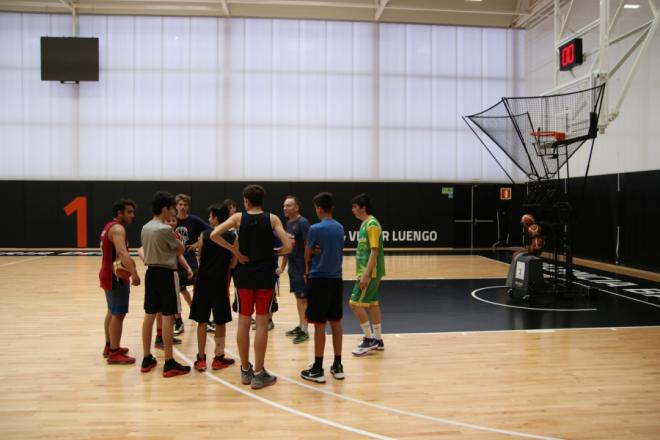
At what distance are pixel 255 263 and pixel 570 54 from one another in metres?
10.1

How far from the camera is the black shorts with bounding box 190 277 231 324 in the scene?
4.96 meters

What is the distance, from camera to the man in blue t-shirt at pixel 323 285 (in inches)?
182

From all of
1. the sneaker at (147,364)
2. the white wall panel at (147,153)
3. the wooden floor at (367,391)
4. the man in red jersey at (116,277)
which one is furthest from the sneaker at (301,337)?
the white wall panel at (147,153)

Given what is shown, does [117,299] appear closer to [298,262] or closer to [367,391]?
[298,262]

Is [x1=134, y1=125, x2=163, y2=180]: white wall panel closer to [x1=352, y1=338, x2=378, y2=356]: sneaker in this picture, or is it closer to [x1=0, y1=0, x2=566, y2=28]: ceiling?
[x1=0, y1=0, x2=566, y2=28]: ceiling

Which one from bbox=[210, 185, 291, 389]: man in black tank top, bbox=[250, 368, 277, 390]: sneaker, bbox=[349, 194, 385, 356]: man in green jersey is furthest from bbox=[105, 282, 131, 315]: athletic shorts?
bbox=[349, 194, 385, 356]: man in green jersey

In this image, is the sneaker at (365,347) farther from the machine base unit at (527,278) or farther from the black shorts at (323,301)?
the machine base unit at (527,278)

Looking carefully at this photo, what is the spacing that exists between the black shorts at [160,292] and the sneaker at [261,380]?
1.00 metres

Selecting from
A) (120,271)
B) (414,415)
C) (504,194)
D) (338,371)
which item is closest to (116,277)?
(120,271)

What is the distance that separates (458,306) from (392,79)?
11.2 meters

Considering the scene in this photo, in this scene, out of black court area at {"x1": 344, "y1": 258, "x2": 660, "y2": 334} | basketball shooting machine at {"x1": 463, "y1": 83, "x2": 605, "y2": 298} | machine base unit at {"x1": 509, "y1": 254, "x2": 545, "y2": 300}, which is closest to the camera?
black court area at {"x1": 344, "y1": 258, "x2": 660, "y2": 334}

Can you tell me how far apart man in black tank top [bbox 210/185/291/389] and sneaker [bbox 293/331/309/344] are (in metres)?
1.49

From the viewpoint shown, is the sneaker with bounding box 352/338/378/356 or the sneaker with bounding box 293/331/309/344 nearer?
the sneaker with bounding box 352/338/378/356

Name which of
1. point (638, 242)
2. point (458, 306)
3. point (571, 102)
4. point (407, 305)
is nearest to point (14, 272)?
point (407, 305)
